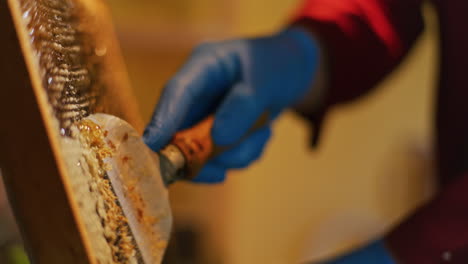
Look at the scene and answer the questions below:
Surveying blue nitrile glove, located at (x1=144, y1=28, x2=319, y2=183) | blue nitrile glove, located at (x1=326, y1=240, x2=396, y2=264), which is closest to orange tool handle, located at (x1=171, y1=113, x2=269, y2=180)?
blue nitrile glove, located at (x1=144, y1=28, x2=319, y2=183)

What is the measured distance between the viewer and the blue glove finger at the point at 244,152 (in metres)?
0.45

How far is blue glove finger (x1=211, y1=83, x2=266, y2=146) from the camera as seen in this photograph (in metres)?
0.38

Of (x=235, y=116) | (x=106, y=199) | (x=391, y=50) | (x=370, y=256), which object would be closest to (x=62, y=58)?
(x=106, y=199)

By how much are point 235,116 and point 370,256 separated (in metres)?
0.20

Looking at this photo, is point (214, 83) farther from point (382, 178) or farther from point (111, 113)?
point (382, 178)

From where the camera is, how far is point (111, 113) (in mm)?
255

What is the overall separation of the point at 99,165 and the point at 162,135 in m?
0.07

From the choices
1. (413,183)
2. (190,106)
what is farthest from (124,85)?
(413,183)

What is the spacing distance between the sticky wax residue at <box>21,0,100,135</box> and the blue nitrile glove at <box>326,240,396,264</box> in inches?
12.4

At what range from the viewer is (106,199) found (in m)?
0.24

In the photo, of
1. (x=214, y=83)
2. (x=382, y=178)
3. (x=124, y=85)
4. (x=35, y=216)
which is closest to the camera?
(x=35, y=216)

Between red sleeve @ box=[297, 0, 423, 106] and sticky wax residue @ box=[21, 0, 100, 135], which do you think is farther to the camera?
red sleeve @ box=[297, 0, 423, 106]

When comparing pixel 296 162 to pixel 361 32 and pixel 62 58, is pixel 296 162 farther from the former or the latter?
pixel 62 58

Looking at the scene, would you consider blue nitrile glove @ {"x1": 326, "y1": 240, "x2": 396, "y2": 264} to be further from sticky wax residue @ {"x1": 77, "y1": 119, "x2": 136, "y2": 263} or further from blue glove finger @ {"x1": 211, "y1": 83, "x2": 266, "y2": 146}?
sticky wax residue @ {"x1": 77, "y1": 119, "x2": 136, "y2": 263}
